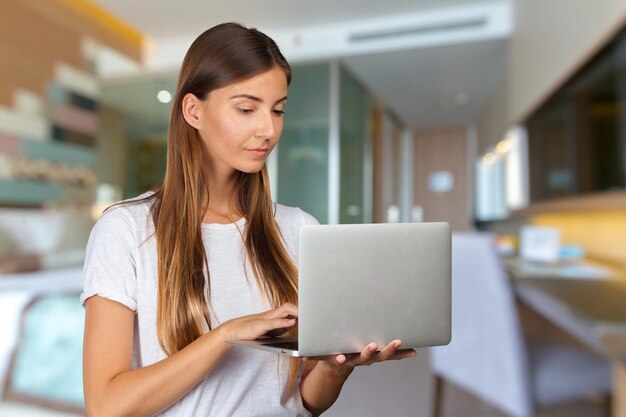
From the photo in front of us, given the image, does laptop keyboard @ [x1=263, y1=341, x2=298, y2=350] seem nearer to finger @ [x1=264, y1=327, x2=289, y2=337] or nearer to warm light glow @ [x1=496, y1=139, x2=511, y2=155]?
finger @ [x1=264, y1=327, x2=289, y2=337]

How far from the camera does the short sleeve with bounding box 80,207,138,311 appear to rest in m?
0.37

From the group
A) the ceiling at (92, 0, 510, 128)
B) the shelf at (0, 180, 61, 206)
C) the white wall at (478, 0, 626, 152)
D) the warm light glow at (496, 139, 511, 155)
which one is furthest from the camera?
the warm light glow at (496, 139, 511, 155)

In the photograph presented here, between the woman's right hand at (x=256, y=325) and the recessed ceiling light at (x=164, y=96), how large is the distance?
0.64 feet

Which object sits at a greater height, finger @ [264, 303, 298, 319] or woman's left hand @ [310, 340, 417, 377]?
finger @ [264, 303, 298, 319]

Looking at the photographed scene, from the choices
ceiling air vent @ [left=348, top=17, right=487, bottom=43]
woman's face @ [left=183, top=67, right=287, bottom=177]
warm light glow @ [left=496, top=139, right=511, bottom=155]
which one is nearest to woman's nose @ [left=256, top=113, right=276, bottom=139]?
woman's face @ [left=183, top=67, right=287, bottom=177]

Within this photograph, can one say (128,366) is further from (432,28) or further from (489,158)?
(489,158)

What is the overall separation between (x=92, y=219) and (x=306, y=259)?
50 cm

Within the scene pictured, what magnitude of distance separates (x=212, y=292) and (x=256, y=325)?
2.3 inches

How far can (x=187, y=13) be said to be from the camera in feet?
1.80

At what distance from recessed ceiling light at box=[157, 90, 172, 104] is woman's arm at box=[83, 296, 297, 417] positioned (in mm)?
165

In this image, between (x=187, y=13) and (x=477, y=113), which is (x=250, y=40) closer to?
(x=187, y=13)

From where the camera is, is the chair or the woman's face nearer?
the woman's face

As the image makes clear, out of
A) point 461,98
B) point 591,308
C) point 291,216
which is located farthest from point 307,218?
point 461,98

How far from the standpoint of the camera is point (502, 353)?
1484mm
